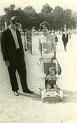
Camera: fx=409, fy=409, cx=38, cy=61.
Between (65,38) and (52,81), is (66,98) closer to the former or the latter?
(52,81)

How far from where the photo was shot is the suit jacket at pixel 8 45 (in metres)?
1.66

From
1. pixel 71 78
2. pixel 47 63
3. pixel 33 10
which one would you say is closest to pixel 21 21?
pixel 33 10

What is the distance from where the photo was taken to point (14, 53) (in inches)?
66.3

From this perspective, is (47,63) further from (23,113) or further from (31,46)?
(23,113)

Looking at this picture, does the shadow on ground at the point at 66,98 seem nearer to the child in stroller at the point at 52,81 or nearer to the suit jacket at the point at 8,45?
the child in stroller at the point at 52,81

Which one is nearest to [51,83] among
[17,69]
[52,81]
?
[52,81]

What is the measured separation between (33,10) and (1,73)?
0.29 m

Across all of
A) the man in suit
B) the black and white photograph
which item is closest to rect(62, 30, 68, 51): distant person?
the black and white photograph

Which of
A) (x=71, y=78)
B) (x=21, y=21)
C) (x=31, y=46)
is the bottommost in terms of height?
(x=71, y=78)

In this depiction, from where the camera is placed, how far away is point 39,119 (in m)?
1.70

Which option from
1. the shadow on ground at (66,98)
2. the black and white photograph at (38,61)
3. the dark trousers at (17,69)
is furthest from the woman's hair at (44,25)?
the shadow on ground at (66,98)

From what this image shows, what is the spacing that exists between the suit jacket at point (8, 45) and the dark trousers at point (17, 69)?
0.02 meters

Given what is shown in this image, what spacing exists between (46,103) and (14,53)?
248 mm

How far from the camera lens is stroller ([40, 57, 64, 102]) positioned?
5.60 ft
